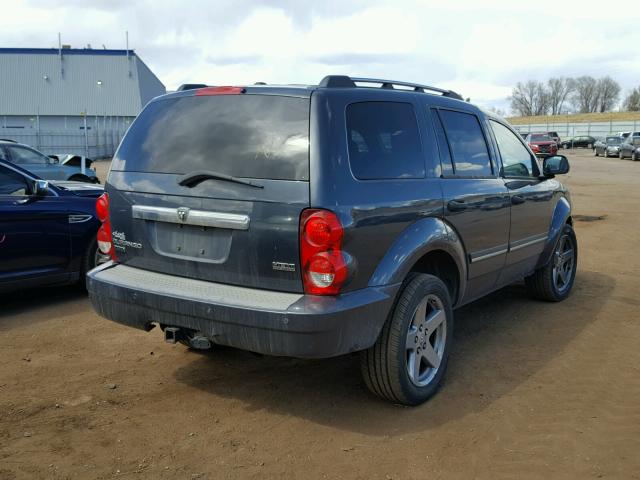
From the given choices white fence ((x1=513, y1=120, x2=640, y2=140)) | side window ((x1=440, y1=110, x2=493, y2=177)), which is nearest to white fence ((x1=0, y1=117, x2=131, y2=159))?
side window ((x1=440, y1=110, x2=493, y2=177))

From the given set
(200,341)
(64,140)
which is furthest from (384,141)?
(64,140)

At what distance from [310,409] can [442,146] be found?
6.43 feet

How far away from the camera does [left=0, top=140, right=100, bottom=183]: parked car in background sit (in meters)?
13.3

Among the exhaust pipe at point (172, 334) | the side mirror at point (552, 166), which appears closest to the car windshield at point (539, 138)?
the side mirror at point (552, 166)

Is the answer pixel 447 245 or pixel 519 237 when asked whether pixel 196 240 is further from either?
pixel 519 237

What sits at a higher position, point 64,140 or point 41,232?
point 64,140

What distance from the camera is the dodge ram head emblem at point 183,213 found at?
3.60 m

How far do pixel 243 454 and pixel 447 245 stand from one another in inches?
72.1

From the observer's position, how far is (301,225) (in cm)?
328

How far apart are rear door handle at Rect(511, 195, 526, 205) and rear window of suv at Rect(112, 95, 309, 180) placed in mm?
2332

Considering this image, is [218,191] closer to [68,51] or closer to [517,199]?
[517,199]

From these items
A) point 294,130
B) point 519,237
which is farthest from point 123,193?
point 519,237

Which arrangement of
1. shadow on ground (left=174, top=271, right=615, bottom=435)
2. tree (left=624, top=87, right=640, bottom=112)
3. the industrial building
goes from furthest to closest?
tree (left=624, top=87, right=640, bottom=112), the industrial building, shadow on ground (left=174, top=271, right=615, bottom=435)

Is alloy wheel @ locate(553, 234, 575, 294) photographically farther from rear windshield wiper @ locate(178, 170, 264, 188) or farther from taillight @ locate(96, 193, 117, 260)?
taillight @ locate(96, 193, 117, 260)
